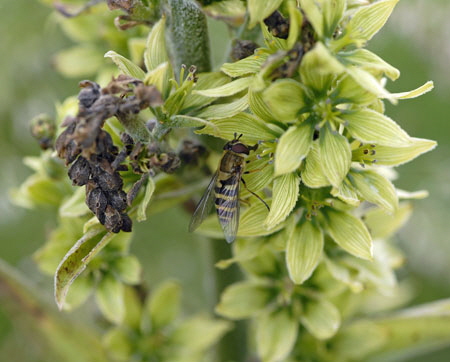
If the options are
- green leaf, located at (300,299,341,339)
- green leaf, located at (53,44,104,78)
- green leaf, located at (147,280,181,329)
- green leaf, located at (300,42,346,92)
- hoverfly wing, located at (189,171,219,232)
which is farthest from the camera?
green leaf, located at (53,44,104,78)

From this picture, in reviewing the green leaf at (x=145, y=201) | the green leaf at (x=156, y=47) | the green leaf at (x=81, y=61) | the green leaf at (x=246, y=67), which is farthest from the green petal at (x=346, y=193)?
the green leaf at (x=81, y=61)

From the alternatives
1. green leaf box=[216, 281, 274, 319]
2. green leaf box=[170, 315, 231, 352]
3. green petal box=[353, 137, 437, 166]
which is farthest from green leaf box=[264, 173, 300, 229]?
green leaf box=[170, 315, 231, 352]

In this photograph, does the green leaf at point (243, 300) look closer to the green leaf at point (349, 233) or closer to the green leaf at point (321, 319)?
the green leaf at point (321, 319)

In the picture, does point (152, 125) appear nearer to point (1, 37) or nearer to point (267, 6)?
point (267, 6)

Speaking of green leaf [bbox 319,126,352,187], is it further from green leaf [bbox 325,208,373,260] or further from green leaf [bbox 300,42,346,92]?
green leaf [bbox 325,208,373,260]

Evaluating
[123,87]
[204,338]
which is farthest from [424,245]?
[123,87]

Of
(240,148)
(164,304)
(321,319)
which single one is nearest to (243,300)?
(321,319)
